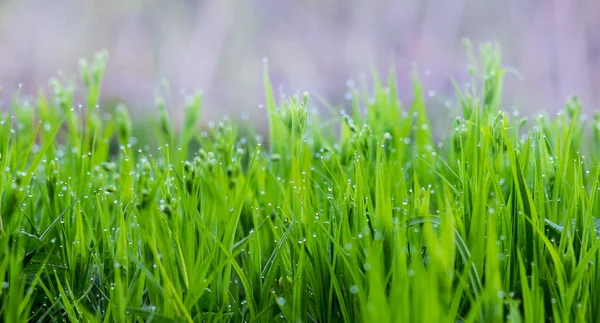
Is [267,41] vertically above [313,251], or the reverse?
[267,41]

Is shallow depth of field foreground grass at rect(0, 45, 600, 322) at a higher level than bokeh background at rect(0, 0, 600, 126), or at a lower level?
lower

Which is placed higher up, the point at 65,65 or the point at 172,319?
the point at 65,65

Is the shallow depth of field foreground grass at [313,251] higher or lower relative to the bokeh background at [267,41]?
lower

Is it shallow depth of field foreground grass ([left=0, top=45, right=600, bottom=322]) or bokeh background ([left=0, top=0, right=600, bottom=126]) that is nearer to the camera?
shallow depth of field foreground grass ([left=0, top=45, right=600, bottom=322])

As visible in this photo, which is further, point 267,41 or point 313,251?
point 267,41

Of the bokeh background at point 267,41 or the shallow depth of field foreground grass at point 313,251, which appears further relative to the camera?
the bokeh background at point 267,41

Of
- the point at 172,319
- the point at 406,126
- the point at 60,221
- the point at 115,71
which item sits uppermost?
the point at 115,71

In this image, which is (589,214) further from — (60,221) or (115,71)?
(115,71)

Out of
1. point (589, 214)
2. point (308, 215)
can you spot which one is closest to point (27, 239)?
point (308, 215)
